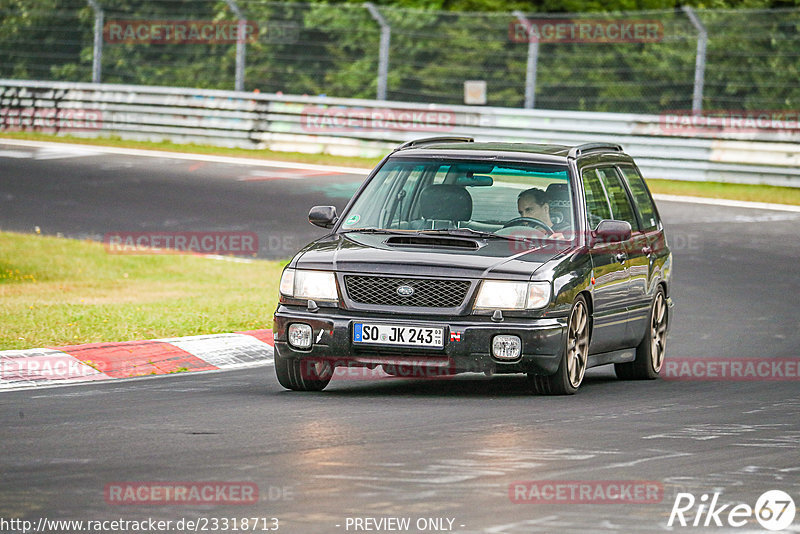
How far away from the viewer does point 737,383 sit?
35.9ft

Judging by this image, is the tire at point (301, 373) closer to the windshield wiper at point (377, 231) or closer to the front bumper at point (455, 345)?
the front bumper at point (455, 345)

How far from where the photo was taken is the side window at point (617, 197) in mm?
11211

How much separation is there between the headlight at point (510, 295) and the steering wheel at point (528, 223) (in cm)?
94

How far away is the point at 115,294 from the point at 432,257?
6.47 metres

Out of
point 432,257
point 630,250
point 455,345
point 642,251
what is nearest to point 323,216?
point 432,257

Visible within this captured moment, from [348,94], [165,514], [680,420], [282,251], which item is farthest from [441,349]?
[348,94]

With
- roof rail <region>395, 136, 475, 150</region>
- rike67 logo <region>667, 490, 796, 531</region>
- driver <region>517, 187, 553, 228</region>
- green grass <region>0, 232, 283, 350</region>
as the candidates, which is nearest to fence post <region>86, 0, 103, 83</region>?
green grass <region>0, 232, 283, 350</region>

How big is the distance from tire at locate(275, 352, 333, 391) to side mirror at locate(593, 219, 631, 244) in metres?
2.02

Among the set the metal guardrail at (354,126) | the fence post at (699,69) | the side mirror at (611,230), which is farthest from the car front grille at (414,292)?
the fence post at (699,69)

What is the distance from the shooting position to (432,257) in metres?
9.59

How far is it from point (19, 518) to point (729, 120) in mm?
19823

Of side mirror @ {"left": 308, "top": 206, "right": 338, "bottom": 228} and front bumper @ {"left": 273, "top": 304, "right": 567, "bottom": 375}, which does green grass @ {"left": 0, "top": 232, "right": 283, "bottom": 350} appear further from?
front bumper @ {"left": 273, "top": 304, "right": 567, "bottom": 375}

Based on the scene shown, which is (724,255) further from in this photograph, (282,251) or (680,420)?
(680,420)

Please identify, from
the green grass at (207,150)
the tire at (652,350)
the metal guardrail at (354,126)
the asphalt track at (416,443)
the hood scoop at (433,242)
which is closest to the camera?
the asphalt track at (416,443)
